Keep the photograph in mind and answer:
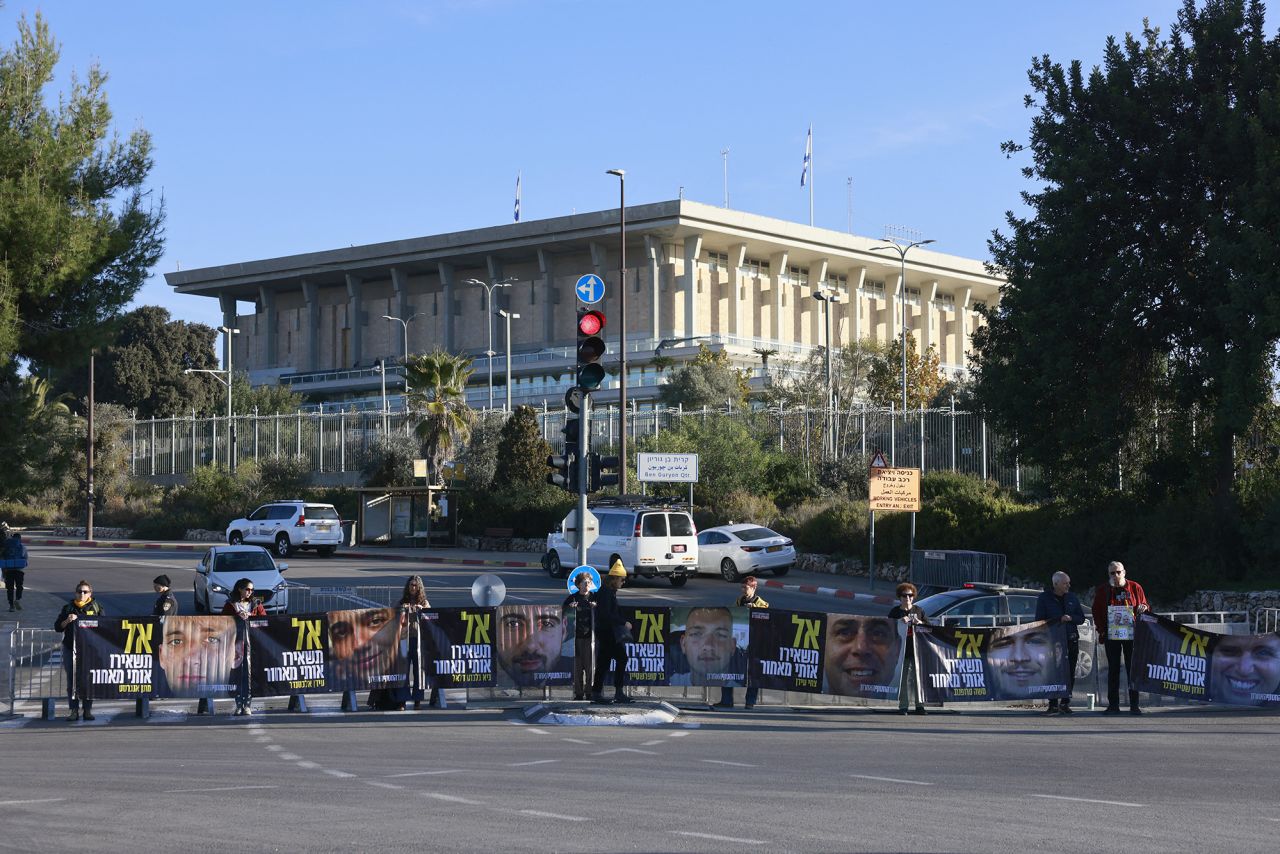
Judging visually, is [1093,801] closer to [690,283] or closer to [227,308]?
[690,283]

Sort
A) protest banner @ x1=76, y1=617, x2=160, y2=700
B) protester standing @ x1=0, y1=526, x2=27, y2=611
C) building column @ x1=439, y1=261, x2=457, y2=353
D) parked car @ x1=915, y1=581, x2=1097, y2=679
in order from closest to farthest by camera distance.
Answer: protest banner @ x1=76, y1=617, x2=160, y2=700 < parked car @ x1=915, y1=581, x2=1097, y2=679 < protester standing @ x1=0, y1=526, x2=27, y2=611 < building column @ x1=439, y1=261, x2=457, y2=353

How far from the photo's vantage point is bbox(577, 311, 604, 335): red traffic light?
640 inches

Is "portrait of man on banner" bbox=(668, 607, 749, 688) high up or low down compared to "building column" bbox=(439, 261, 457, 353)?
down

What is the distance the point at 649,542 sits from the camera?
33.2 m

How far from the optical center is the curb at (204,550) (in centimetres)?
4153

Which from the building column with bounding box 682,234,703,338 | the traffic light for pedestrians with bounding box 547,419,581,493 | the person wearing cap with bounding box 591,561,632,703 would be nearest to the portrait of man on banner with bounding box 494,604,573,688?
the person wearing cap with bounding box 591,561,632,703

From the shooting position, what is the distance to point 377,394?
100m

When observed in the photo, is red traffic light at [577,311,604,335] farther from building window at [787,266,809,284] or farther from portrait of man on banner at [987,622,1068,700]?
building window at [787,266,809,284]

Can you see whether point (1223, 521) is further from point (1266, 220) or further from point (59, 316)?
point (59, 316)

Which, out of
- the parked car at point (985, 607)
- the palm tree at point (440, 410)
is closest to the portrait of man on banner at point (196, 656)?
the parked car at point (985, 607)

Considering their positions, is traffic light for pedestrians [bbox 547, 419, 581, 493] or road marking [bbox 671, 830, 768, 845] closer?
road marking [bbox 671, 830, 768, 845]

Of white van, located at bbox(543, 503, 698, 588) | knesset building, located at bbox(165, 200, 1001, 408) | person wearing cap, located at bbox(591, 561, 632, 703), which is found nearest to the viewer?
person wearing cap, located at bbox(591, 561, 632, 703)

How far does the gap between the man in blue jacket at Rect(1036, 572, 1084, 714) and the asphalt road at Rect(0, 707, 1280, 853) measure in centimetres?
87

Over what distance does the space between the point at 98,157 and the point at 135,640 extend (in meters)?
11.3
